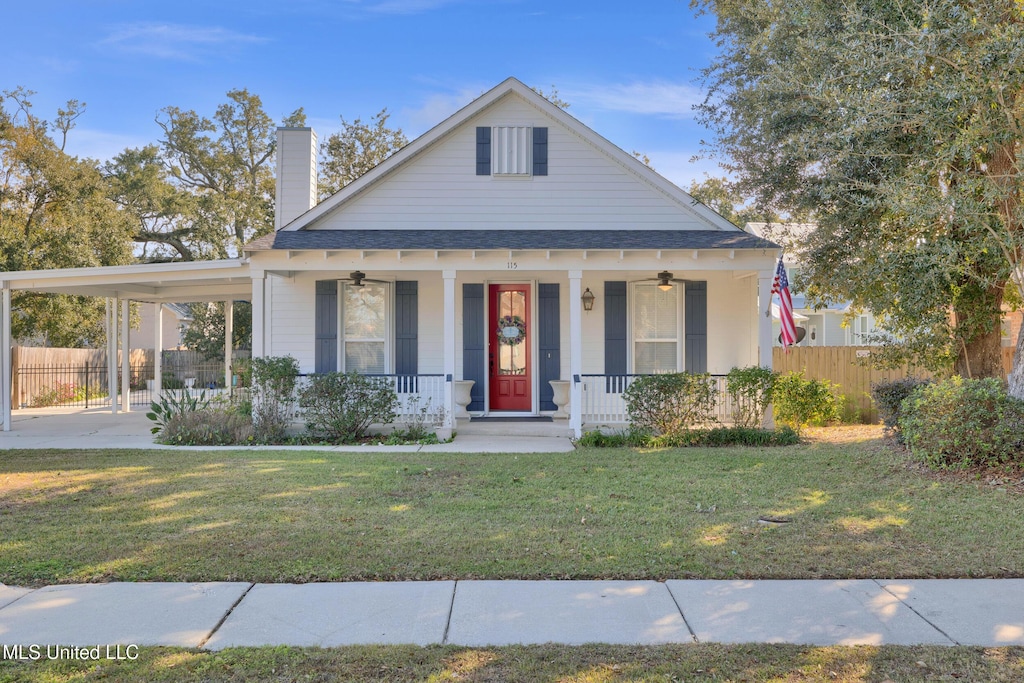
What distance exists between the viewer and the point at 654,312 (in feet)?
40.5

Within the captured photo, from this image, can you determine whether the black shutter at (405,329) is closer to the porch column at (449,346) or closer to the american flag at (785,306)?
the porch column at (449,346)

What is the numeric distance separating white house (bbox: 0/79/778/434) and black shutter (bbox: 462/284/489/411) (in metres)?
0.02

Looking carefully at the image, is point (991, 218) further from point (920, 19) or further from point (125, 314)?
point (125, 314)

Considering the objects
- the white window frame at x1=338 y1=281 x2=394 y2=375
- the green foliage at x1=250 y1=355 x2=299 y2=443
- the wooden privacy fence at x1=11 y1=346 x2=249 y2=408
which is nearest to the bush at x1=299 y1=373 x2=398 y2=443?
the green foliage at x1=250 y1=355 x2=299 y2=443

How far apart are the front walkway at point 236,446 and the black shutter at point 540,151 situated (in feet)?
15.1

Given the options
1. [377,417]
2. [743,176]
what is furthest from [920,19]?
[377,417]

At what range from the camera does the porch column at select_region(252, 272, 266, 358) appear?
11219 mm

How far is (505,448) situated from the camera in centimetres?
1002

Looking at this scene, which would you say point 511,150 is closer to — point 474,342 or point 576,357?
point 474,342

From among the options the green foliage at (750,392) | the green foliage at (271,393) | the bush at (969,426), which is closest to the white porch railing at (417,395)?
the green foliage at (271,393)

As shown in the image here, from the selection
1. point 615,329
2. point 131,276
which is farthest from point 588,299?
point 131,276

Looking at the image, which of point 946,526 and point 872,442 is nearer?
point 946,526

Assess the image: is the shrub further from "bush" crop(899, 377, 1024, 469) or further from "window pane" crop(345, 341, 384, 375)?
"window pane" crop(345, 341, 384, 375)

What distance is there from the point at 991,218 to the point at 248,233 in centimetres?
2527
